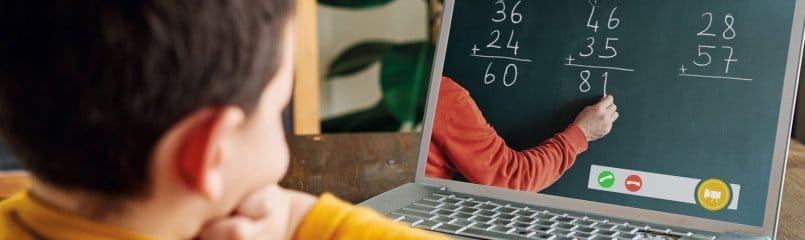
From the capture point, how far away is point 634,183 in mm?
1123

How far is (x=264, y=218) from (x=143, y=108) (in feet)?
0.56

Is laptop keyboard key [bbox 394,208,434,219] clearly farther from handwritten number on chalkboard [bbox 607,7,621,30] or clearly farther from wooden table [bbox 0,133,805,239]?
handwritten number on chalkboard [bbox 607,7,621,30]

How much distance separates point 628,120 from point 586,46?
105 millimetres

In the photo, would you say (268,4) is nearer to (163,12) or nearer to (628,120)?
(163,12)

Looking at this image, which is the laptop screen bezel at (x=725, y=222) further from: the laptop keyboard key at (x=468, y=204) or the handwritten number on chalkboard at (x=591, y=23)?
the handwritten number on chalkboard at (x=591, y=23)

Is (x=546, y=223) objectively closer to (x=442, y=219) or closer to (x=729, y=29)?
(x=442, y=219)

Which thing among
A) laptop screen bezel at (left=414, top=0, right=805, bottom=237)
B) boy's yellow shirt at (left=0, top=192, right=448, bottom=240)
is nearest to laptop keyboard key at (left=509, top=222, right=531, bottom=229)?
laptop screen bezel at (left=414, top=0, right=805, bottom=237)

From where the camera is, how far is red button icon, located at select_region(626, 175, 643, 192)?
112 cm

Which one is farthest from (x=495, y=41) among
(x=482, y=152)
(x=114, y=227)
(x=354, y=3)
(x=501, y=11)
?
(x=354, y=3)

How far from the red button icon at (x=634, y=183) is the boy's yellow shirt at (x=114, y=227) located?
0.49 m

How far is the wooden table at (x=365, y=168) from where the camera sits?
4.05 ft

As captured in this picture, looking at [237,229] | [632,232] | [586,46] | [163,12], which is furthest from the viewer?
[586,46]

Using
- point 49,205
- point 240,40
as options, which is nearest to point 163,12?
point 240,40

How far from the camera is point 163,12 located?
46 cm
